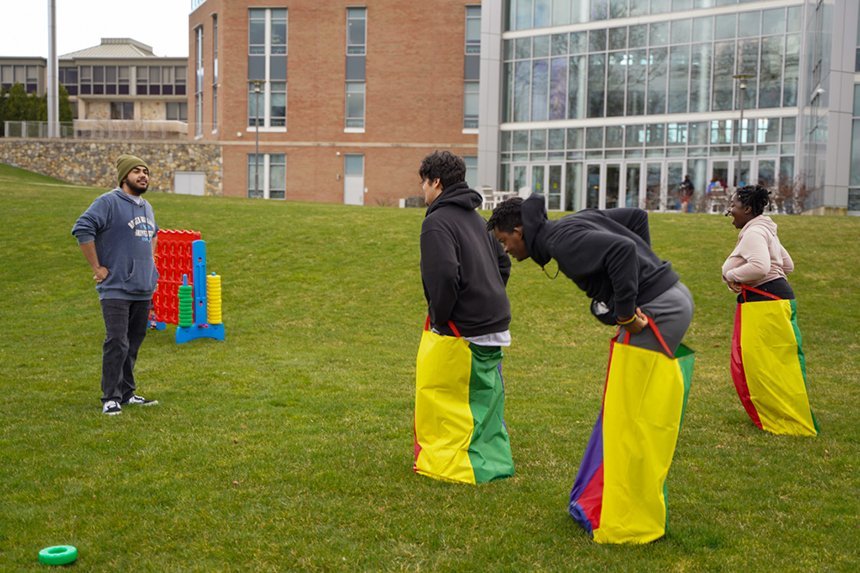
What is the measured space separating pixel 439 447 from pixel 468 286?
1060 millimetres

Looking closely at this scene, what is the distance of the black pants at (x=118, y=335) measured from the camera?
772cm

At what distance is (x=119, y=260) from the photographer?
7742mm

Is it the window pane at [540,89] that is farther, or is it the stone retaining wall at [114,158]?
the stone retaining wall at [114,158]

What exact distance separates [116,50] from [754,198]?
294 ft

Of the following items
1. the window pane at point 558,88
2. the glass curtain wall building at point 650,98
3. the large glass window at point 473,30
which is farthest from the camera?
the large glass window at point 473,30

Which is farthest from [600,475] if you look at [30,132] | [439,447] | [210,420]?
[30,132]

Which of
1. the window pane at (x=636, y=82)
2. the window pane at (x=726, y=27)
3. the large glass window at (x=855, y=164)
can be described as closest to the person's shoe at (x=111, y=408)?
the large glass window at (x=855, y=164)

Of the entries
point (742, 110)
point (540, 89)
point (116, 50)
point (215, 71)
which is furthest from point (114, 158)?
point (116, 50)

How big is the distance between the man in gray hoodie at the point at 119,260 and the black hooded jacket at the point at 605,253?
13.7 ft

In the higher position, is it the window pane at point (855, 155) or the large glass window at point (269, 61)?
the large glass window at point (269, 61)

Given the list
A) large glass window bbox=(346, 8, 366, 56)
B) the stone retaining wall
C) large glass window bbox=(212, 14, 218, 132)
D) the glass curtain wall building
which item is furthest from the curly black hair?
large glass window bbox=(212, 14, 218, 132)

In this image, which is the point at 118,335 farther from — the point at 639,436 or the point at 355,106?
Answer: the point at 355,106

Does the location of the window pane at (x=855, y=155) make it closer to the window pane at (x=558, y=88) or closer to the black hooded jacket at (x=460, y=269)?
the window pane at (x=558, y=88)

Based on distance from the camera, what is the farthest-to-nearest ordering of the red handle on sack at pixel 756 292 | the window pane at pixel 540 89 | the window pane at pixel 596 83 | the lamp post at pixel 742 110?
the window pane at pixel 540 89, the window pane at pixel 596 83, the lamp post at pixel 742 110, the red handle on sack at pixel 756 292
